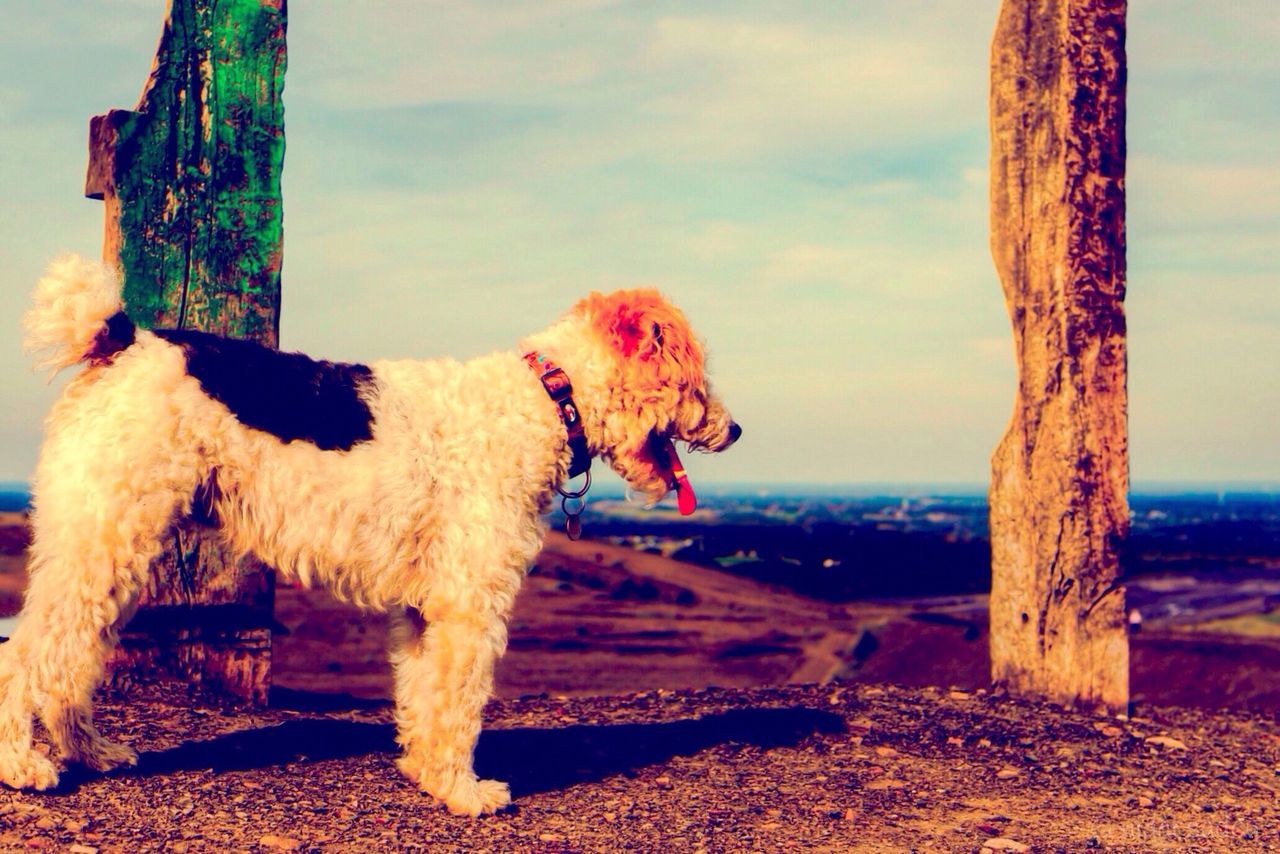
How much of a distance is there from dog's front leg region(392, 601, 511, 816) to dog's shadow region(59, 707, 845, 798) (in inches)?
19.0

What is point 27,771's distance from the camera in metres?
4.56

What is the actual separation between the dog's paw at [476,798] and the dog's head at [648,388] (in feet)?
4.58

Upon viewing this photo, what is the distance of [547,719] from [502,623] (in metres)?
2.32

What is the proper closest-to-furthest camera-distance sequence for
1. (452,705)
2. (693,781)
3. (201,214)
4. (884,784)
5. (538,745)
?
(452,705) < (693,781) < (884,784) < (538,745) < (201,214)

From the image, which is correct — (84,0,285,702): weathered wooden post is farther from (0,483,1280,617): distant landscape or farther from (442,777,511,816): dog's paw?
(0,483,1280,617): distant landscape

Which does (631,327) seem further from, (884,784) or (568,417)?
(884,784)

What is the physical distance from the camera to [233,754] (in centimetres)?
546

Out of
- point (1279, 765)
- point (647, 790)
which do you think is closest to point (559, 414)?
point (647, 790)

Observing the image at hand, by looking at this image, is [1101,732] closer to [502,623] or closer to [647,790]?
[647,790]

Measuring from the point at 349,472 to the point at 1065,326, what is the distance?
4691 mm

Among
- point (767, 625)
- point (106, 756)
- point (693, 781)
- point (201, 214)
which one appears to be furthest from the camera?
point (767, 625)

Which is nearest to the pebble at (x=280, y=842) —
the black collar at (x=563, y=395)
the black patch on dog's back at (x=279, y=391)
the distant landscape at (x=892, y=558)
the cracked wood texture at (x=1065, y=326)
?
the black patch on dog's back at (x=279, y=391)

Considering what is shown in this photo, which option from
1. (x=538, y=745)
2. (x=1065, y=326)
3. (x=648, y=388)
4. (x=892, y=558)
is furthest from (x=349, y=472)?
(x=892, y=558)

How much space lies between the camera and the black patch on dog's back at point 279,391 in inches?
179
